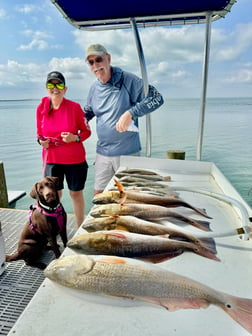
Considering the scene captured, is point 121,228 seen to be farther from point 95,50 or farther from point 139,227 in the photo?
point 95,50

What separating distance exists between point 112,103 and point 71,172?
91 cm

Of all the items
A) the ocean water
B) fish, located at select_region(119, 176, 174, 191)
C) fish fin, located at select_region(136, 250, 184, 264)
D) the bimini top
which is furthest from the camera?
the ocean water

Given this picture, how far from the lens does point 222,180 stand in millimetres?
2387

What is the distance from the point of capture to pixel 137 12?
2947 millimetres

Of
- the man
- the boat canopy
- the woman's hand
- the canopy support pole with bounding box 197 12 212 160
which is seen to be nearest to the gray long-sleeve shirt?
the man

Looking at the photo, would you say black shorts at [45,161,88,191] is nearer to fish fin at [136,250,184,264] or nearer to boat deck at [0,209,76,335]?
boat deck at [0,209,76,335]

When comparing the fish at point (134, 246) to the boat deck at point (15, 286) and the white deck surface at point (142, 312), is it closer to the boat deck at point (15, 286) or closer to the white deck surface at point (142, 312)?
the white deck surface at point (142, 312)

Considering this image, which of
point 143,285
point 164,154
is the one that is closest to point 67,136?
point 143,285

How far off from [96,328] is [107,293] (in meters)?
0.13

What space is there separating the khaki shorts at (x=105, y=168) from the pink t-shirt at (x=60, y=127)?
0.37 meters

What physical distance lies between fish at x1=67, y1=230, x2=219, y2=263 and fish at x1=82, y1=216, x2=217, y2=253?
44mm

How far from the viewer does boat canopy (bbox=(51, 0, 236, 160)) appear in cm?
268

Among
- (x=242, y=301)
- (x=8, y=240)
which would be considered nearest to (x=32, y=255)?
(x=8, y=240)

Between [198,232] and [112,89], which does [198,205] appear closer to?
[198,232]
